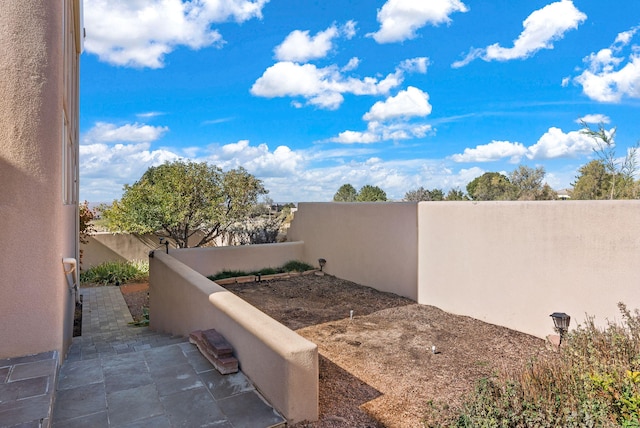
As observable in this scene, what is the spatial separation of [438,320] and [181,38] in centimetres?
Answer: 1242

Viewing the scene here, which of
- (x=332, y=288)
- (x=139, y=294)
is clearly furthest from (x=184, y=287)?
(x=139, y=294)

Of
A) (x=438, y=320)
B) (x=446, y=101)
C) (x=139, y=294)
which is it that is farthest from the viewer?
(x=446, y=101)

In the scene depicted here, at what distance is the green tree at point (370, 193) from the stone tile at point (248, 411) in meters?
23.9

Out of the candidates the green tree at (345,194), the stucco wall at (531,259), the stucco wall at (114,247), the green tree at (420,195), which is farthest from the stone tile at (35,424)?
the green tree at (345,194)

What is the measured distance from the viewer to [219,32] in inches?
541

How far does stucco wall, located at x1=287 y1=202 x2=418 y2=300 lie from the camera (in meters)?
9.16

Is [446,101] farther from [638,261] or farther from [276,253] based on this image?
[638,261]

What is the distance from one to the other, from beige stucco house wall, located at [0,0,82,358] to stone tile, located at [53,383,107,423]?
74cm

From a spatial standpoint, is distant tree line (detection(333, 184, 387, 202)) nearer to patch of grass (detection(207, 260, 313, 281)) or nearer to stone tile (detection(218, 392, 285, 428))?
patch of grass (detection(207, 260, 313, 281))

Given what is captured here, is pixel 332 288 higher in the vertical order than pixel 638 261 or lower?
lower

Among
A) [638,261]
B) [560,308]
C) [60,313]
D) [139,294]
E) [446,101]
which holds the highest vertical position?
[446,101]

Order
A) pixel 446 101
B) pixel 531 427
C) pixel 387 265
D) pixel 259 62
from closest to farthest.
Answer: pixel 531 427 → pixel 387 265 → pixel 259 62 → pixel 446 101

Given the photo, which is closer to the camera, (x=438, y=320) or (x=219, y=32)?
(x=438, y=320)

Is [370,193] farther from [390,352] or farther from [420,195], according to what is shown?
[390,352]
